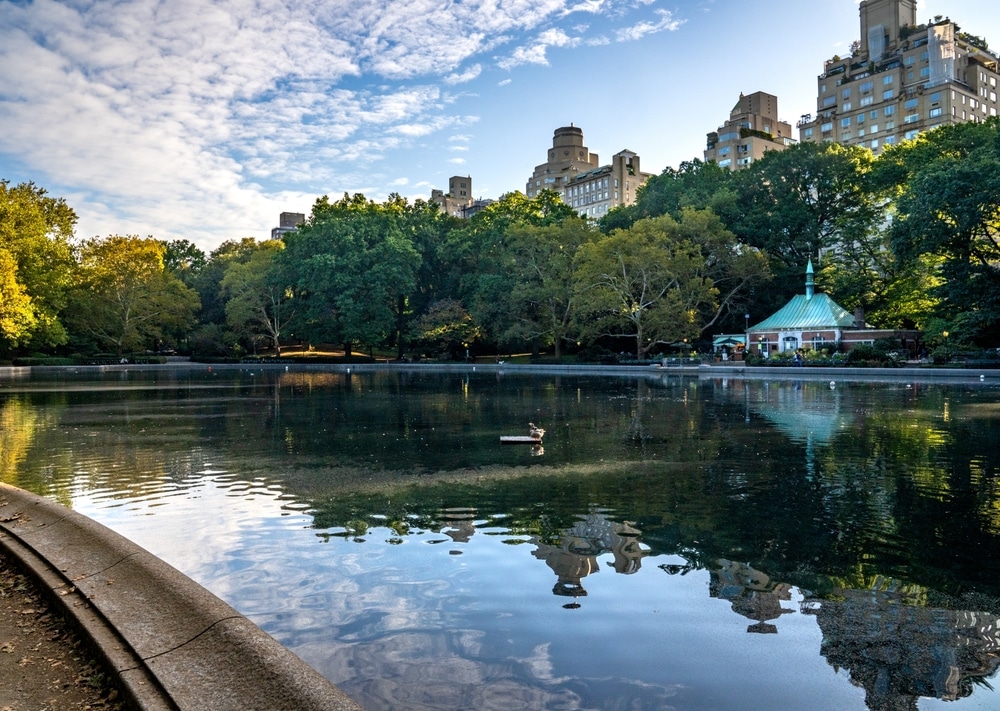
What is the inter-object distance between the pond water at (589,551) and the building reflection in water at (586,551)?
4cm

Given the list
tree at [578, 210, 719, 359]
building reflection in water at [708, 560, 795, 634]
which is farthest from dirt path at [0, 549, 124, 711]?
tree at [578, 210, 719, 359]

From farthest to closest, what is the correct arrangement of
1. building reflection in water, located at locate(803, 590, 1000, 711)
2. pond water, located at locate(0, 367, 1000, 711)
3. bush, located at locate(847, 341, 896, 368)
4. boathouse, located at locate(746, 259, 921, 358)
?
boathouse, located at locate(746, 259, 921, 358)
bush, located at locate(847, 341, 896, 368)
pond water, located at locate(0, 367, 1000, 711)
building reflection in water, located at locate(803, 590, 1000, 711)

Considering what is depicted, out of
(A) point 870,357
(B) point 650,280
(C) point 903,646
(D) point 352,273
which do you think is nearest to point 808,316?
(A) point 870,357

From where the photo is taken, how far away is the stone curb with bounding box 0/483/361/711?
13.8 ft

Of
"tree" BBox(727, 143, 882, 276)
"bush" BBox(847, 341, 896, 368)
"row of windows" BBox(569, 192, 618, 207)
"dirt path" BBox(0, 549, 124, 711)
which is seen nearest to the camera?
"dirt path" BBox(0, 549, 124, 711)

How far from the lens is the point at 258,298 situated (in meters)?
87.2

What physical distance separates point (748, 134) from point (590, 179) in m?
40.6

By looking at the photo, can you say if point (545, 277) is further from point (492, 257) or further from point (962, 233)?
point (962, 233)

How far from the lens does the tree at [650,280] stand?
202 feet

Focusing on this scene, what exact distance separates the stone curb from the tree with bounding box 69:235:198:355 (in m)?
84.5

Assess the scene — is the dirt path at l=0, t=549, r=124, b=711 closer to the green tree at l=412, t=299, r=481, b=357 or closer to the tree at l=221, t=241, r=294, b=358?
the green tree at l=412, t=299, r=481, b=357

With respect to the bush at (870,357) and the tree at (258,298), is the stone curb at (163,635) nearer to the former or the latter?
the bush at (870,357)

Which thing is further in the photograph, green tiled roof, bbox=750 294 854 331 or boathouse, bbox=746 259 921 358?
green tiled roof, bbox=750 294 854 331

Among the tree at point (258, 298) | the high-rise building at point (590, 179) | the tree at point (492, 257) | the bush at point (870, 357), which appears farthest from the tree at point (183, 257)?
the bush at point (870, 357)
